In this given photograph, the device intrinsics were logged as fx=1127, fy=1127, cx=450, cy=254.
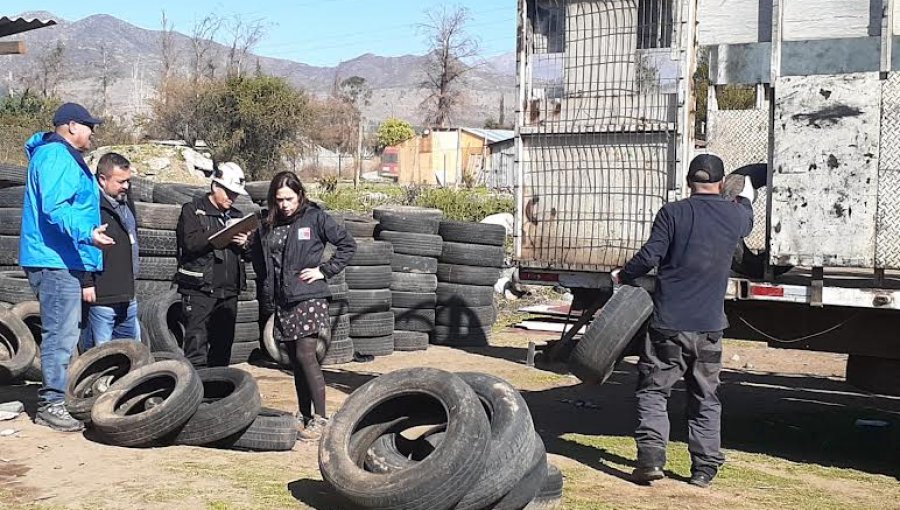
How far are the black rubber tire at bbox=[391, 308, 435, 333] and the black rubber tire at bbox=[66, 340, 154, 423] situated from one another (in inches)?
198

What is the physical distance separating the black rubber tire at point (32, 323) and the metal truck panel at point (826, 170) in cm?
555

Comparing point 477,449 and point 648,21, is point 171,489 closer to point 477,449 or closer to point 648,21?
point 477,449

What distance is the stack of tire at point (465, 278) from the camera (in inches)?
497

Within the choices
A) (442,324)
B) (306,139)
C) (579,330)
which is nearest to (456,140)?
(306,139)

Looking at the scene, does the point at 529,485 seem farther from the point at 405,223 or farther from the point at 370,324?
the point at 405,223

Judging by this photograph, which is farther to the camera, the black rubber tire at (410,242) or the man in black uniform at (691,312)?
the black rubber tire at (410,242)

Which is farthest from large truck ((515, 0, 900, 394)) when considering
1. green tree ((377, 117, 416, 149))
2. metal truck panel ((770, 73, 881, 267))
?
green tree ((377, 117, 416, 149))

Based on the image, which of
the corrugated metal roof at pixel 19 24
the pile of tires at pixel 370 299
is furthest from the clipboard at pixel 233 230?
the pile of tires at pixel 370 299

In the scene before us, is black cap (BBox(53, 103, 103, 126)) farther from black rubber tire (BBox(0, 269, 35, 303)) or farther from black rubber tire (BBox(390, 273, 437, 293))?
black rubber tire (BBox(390, 273, 437, 293))

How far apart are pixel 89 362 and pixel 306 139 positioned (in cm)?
4074

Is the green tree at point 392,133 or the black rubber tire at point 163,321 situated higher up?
the green tree at point 392,133

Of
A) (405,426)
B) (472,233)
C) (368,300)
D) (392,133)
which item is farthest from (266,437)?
(392,133)

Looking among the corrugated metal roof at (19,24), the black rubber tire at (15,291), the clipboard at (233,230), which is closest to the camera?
the clipboard at (233,230)

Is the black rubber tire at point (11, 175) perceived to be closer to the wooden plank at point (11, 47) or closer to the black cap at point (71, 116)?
the wooden plank at point (11, 47)
